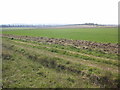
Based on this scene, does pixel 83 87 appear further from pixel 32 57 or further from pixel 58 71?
pixel 32 57

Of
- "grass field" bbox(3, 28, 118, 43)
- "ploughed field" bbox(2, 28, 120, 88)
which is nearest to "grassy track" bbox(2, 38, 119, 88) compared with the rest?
"ploughed field" bbox(2, 28, 120, 88)

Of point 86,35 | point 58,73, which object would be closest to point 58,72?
point 58,73

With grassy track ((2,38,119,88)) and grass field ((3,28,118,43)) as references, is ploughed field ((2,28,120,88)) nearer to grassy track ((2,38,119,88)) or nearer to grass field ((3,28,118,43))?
grassy track ((2,38,119,88))

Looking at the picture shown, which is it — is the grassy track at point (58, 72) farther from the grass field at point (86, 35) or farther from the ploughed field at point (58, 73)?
the grass field at point (86, 35)

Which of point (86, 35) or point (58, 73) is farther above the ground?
point (86, 35)

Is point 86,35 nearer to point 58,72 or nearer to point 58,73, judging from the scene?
point 58,72

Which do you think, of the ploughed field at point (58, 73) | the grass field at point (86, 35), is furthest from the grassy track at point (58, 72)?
the grass field at point (86, 35)

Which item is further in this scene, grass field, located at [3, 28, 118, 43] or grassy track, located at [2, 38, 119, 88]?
grass field, located at [3, 28, 118, 43]

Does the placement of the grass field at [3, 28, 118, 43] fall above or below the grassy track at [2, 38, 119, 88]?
above

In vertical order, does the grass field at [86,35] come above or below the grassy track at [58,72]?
above

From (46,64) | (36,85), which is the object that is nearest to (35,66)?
(46,64)

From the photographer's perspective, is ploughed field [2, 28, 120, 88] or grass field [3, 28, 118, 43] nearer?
ploughed field [2, 28, 120, 88]

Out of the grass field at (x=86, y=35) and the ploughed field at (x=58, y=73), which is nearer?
the ploughed field at (x=58, y=73)

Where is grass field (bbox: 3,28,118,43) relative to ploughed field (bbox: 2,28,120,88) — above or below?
above
